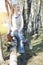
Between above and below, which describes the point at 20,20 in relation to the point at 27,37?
above

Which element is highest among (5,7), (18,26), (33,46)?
(5,7)

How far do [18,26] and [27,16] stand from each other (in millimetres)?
131

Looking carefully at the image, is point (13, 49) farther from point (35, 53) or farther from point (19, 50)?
point (35, 53)

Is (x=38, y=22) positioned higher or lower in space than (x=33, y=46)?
higher

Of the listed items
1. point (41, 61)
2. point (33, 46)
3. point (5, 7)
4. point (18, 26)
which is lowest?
point (41, 61)

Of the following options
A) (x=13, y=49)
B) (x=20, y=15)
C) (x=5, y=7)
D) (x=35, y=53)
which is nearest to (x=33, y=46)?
(x=35, y=53)

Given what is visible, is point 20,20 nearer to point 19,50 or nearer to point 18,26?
point 18,26

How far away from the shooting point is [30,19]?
2.08m

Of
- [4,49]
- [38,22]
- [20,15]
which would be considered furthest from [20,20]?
[4,49]

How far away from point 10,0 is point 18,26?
0.86 ft

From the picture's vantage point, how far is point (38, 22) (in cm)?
207

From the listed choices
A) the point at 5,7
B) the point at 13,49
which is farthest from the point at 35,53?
the point at 5,7

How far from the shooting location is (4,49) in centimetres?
206

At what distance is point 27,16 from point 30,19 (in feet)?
0.15
